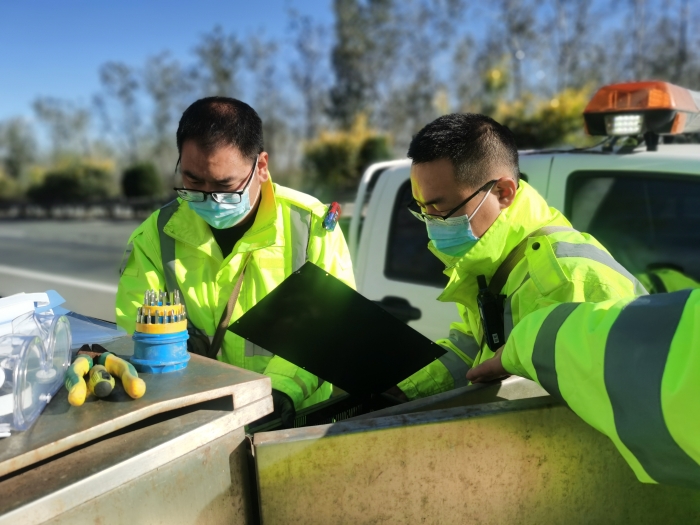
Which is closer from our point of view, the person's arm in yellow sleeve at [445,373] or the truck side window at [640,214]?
the person's arm in yellow sleeve at [445,373]

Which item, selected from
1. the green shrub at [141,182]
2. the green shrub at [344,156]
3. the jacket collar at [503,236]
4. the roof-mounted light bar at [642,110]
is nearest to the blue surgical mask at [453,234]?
the jacket collar at [503,236]

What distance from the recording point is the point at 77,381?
1.21m

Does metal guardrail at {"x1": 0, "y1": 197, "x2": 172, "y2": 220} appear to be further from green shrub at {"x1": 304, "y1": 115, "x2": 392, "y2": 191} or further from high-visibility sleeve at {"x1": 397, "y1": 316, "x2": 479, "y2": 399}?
high-visibility sleeve at {"x1": 397, "y1": 316, "x2": 479, "y2": 399}

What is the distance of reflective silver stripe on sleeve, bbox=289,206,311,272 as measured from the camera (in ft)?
7.15

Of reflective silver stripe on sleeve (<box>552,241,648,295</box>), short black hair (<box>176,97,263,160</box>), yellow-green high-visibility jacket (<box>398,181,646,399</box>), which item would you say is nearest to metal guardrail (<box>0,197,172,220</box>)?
short black hair (<box>176,97,263,160</box>)

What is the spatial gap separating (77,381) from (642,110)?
2.74m

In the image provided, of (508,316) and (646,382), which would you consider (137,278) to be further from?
(646,382)

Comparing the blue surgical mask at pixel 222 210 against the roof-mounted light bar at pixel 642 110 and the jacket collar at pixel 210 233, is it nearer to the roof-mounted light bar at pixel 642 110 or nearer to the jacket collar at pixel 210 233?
the jacket collar at pixel 210 233

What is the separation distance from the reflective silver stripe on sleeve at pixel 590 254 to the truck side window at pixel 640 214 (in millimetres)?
1355

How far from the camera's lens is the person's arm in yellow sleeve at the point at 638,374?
1.06 metres

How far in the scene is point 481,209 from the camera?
2.01 metres

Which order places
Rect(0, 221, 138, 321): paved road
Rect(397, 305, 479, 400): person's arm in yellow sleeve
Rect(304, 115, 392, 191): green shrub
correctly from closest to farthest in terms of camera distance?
Rect(397, 305, 479, 400): person's arm in yellow sleeve
Rect(0, 221, 138, 321): paved road
Rect(304, 115, 392, 191): green shrub

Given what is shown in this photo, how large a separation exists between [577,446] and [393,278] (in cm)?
227

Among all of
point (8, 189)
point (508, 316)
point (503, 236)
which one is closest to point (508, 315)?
point (508, 316)
